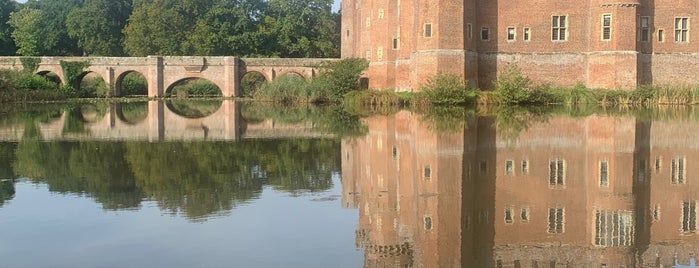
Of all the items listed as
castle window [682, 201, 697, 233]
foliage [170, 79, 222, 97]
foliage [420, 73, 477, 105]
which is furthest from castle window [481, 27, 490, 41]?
castle window [682, 201, 697, 233]

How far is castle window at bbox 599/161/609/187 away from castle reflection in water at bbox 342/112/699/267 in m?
0.02

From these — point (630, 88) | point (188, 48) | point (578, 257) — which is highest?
point (188, 48)

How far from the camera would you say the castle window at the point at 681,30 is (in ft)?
130

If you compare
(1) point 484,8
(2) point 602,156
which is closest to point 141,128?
(2) point 602,156

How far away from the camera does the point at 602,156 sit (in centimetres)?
1430

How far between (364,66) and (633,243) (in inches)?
1454

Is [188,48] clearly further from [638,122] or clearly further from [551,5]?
[638,122]

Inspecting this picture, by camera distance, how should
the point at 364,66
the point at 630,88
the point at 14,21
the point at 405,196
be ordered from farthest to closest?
the point at 14,21
the point at 364,66
the point at 630,88
the point at 405,196

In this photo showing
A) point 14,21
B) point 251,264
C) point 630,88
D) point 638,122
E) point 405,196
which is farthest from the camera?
point 14,21

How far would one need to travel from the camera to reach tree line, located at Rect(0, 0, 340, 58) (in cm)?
6350

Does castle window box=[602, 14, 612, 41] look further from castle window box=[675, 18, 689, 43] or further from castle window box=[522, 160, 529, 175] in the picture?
castle window box=[522, 160, 529, 175]

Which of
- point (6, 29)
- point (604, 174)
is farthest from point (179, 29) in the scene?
point (604, 174)

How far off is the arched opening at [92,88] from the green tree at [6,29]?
42.3 ft

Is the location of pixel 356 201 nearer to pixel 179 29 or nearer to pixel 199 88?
pixel 199 88
